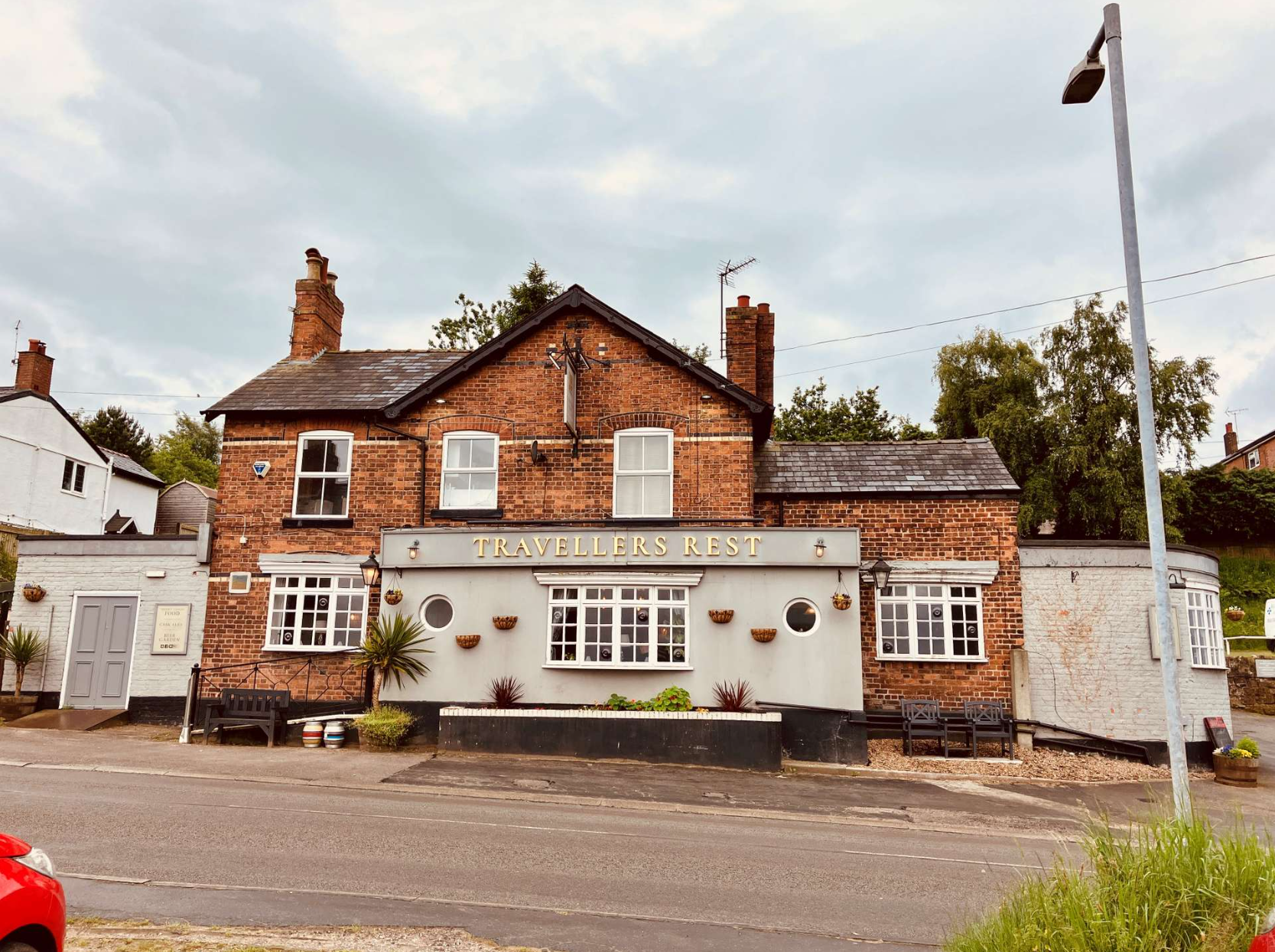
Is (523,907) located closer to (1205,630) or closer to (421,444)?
(421,444)

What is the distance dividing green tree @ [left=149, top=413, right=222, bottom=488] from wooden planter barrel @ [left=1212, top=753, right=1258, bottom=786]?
155ft

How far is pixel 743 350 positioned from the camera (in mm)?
19844

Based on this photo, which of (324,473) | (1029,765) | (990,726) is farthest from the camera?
(324,473)

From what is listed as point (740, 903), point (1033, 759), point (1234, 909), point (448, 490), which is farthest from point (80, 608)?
point (1234, 909)

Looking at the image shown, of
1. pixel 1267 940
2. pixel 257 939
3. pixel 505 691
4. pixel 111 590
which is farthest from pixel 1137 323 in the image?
pixel 111 590

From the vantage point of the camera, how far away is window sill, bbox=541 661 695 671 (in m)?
16.2

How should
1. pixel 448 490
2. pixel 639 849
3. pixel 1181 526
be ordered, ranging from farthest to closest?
1. pixel 1181 526
2. pixel 448 490
3. pixel 639 849

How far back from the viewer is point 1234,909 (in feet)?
14.5

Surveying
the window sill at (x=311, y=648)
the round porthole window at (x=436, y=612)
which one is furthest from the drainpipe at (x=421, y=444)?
the window sill at (x=311, y=648)

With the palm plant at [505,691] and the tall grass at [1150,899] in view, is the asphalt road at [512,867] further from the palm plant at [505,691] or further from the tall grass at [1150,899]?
the palm plant at [505,691]

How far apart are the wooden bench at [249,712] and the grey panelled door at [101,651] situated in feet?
12.1

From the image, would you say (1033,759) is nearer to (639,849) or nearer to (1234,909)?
(639,849)

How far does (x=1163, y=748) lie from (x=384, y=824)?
14.9m

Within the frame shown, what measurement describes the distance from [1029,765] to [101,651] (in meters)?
19.0
